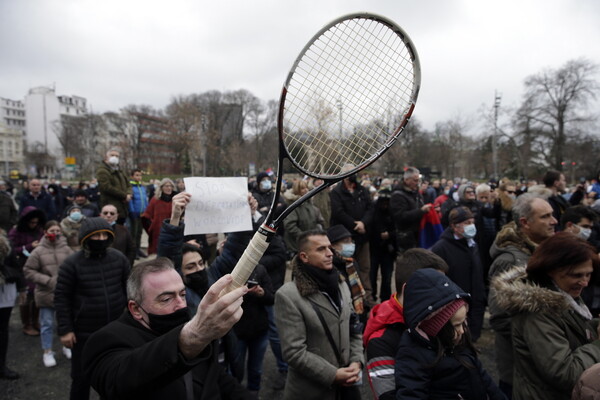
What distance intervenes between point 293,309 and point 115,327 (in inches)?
56.6

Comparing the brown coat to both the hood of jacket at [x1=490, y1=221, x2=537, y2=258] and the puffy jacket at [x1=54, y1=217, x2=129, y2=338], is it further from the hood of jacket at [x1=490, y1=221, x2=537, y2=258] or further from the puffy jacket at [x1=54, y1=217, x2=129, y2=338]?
the hood of jacket at [x1=490, y1=221, x2=537, y2=258]

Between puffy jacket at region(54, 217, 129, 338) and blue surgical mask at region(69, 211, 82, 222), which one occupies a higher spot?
blue surgical mask at region(69, 211, 82, 222)

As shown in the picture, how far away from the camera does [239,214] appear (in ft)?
8.82

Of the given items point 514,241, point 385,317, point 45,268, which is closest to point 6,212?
point 45,268

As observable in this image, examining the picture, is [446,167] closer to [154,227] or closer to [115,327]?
[154,227]

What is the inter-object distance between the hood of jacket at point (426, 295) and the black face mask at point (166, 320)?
1.17 m

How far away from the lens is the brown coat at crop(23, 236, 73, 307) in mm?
4715

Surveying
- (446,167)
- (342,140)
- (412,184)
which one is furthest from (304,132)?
(446,167)

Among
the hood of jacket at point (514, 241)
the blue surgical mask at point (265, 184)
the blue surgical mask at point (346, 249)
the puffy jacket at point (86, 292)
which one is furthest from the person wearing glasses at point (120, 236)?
the hood of jacket at point (514, 241)

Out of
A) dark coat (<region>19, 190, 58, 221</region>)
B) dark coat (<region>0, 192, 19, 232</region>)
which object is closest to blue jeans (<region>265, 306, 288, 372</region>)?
→ dark coat (<region>0, 192, 19, 232</region>)

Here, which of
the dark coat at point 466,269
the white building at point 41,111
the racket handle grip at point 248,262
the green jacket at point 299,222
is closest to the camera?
the racket handle grip at point 248,262

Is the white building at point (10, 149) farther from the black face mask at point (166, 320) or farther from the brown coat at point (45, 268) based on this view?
the black face mask at point (166, 320)

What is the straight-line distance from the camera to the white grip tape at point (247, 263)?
1277 millimetres

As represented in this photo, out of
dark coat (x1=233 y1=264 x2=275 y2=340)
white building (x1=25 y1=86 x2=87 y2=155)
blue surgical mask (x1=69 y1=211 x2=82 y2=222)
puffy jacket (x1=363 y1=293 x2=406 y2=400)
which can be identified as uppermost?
white building (x1=25 y1=86 x2=87 y2=155)
